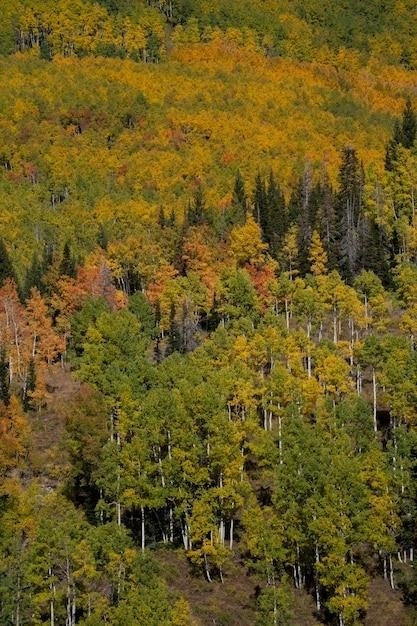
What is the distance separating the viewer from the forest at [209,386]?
7125cm

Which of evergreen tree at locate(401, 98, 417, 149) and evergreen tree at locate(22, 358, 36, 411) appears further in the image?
evergreen tree at locate(401, 98, 417, 149)

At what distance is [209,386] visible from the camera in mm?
80812

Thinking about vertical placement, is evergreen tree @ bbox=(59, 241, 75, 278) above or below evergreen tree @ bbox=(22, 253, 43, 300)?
above

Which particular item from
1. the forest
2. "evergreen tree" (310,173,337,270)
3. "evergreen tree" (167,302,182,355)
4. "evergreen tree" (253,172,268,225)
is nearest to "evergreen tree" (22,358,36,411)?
the forest

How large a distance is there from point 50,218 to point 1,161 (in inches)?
1024

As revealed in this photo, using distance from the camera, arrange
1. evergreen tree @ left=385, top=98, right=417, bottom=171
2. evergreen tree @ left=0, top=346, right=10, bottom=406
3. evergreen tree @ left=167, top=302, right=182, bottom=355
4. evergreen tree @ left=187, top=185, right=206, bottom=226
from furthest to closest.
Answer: evergreen tree @ left=385, top=98, right=417, bottom=171 < evergreen tree @ left=187, top=185, right=206, bottom=226 < evergreen tree @ left=167, top=302, right=182, bottom=355 < evergreen tree @ left=0, top=346, right=10, bottom=406

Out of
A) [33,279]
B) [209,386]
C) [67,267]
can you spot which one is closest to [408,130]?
[67,267]

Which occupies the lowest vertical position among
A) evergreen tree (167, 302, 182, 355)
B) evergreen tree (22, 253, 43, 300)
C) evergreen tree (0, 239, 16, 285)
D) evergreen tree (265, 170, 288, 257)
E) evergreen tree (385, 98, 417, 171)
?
evergreen tree (167, 302, 182, 355)

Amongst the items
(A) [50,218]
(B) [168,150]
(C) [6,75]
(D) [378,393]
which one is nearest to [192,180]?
(B) [168,150]

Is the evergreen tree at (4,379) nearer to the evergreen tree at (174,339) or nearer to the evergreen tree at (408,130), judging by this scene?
→ the evergreen tree at (174,339)

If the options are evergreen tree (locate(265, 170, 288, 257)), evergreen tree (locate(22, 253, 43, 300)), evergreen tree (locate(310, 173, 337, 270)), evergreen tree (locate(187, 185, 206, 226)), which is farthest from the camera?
evergreen tree (locate(187, 185, 206, 226))

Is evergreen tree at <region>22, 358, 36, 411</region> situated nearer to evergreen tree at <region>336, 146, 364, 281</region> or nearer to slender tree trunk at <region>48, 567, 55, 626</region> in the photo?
slender tree trunk at <region>48, 567, 55, 626</region>

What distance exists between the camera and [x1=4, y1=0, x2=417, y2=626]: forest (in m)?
71.2

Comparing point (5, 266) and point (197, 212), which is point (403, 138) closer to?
point (197, 212)
